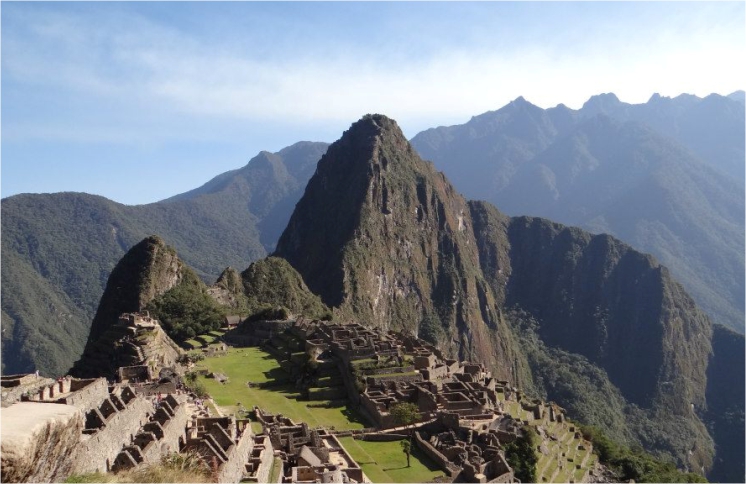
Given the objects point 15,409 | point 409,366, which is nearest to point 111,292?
point 409,366

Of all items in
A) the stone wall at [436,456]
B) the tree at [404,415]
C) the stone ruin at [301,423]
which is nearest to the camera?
the stone ruin at [301,423]

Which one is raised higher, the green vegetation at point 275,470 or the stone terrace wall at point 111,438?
the stone terrace wall at point 111,438

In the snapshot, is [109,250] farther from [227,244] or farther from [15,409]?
[15,409]

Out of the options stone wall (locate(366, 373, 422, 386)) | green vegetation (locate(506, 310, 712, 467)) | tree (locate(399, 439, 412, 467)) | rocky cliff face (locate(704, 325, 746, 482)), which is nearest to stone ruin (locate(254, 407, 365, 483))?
tree (locate(399, 439, 412, 467))

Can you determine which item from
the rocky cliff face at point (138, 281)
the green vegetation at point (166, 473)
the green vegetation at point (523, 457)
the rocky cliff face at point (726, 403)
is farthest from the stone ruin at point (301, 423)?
the rocky cliff face at point (726, 403)

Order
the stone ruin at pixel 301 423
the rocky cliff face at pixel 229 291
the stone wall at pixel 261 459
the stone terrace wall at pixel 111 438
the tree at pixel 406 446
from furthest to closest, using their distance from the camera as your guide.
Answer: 1. the rocky cliff face at pixel 229 291
2. the tree at pixel 406 446
3. the stone wall at pixel 261 459
4. the stone ruin at pixel 301 423
5. the stone terrace wall at pixel 111 438

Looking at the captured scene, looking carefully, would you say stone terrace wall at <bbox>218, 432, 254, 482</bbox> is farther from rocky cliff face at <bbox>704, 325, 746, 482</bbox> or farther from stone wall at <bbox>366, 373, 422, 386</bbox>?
rocky cliff face at <bbox>704, 325, 746, 482</bbox>

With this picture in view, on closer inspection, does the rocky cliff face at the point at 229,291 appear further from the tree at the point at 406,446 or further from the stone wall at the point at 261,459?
the stone wall at the point at 261,459

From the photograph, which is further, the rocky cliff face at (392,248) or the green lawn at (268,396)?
the rocky cliff face at (392,248)
